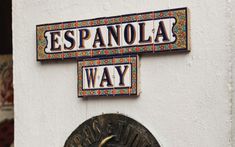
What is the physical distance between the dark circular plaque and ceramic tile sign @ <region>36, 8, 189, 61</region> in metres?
0.42

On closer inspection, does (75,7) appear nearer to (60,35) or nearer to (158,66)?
(60,35)

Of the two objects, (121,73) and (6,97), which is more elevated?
(121,73)

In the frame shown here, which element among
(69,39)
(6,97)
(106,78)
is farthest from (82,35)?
(6,97)

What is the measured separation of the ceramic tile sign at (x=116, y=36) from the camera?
3.71 m

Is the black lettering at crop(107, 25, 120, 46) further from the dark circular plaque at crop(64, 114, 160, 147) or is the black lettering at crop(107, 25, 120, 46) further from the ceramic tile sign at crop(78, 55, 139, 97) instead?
A: the dark circular plaque at crop(64, 114, 160, 147)

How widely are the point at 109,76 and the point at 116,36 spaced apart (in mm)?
251

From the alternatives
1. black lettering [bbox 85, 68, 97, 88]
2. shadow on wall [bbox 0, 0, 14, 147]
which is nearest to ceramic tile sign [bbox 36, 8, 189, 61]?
black lettering [bbox 85, 68, 97, 88]

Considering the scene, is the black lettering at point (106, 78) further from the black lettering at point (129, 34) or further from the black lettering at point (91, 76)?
the black lettering at point (129, 34)

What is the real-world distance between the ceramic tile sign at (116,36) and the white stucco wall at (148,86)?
0.19 feet

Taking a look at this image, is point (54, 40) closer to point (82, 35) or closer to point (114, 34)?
point (82, 35)

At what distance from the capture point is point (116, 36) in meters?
3.91

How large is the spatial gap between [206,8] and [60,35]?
1.02 meters

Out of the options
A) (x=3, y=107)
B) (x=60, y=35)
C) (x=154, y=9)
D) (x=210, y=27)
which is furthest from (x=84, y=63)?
(x=3, y=107)

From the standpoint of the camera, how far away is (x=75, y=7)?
4.11 metres
